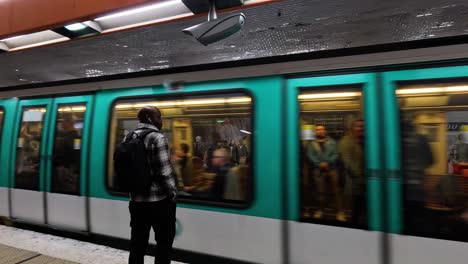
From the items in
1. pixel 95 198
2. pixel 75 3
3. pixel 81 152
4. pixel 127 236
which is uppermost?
pixel 75 3

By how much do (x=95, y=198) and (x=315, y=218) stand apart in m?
2.83

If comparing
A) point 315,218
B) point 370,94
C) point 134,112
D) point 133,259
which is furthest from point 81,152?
point 370,94

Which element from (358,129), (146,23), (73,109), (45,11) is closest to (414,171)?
(358,129)

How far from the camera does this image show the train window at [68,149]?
4531mm

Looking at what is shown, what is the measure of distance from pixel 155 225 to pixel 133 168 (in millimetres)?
530

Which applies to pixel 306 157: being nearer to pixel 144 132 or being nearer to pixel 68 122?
pixel 144 132

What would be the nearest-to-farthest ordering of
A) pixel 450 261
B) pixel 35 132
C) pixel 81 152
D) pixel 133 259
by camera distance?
pixel 450 261, pixel 133 259, pixel 81 152, pixel 35 132

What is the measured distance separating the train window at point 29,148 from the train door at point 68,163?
0.28m

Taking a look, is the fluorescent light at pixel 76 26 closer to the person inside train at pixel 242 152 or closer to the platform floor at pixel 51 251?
the person inside train at pixel 242 152

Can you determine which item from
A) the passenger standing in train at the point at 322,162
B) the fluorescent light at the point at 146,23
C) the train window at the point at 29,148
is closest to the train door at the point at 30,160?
the train window at the point at 29,148

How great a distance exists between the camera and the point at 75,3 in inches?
109

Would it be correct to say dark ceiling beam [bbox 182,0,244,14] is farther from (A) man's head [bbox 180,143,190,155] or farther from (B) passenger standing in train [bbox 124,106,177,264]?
(A) man's head [bbox 180,143,190,155]

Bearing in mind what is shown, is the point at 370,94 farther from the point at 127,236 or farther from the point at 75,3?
the point at 127,236

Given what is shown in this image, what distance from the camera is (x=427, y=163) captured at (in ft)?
8.74
